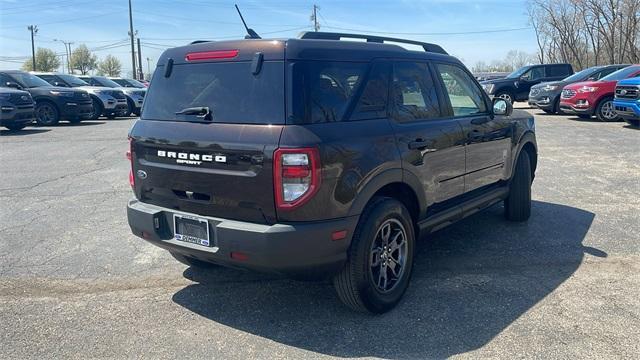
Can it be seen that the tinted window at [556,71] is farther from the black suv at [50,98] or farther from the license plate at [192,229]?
the license plate at [192,229]

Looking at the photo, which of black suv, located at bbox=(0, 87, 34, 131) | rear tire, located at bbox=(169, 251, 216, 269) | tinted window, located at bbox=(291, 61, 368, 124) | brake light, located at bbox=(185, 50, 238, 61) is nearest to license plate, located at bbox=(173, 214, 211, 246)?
rear tire, located at bbox=(169, 251, 216, 269)

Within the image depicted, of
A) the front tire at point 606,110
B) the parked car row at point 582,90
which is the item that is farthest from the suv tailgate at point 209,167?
the front tire at point 606,110

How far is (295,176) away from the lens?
305 centimetres

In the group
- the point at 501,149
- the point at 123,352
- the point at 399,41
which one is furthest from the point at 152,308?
the point at 501,149

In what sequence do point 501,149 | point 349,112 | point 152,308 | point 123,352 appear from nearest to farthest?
1. point 123,352
2. point 349,112
3. point 152,308
4. point 501,149

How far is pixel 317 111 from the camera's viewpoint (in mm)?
3207

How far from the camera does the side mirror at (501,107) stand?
5195 millimetres

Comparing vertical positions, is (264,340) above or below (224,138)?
below

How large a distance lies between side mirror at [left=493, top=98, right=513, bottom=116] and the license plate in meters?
3.22

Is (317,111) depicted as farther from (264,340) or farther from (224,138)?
(264,340)

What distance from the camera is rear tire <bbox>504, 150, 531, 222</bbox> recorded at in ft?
18.5

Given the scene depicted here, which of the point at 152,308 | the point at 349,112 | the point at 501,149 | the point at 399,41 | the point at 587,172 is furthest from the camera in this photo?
the point at 587,172

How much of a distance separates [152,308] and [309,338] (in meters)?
1.25

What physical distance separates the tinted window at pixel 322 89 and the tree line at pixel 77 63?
302ft
